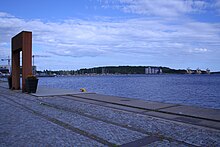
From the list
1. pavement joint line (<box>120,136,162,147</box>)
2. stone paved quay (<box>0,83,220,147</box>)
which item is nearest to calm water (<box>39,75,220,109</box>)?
stone paved quay (<box>0,83,220,147</box>)

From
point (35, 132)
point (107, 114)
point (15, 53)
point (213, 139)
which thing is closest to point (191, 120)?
point (213, 139)

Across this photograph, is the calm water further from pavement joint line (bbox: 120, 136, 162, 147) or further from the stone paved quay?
pavement joint line (bbox: 120, 136, 162, 147)

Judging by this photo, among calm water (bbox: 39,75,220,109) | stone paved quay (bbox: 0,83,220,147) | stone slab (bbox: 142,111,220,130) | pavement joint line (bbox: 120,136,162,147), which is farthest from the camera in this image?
calm water (bbox: 39,75,220,109)

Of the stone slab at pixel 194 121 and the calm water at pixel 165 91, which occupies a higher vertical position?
the stone slab at pixel 194 121

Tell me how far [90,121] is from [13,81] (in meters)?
16.9

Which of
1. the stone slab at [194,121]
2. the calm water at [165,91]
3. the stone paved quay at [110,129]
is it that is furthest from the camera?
the calm water at [165,91]

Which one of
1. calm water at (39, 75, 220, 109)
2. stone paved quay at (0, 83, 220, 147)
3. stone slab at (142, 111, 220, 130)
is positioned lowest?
calm water at (39, 75, 220, 109)

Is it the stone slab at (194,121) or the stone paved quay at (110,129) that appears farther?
the stone slab at (194,121)

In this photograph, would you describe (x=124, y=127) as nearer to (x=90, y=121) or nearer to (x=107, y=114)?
(x=90, y=121)

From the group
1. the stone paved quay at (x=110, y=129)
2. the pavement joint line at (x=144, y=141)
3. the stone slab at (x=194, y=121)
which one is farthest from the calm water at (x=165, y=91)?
the pavement joint line at (x=144, y=141)

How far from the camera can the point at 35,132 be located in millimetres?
6504

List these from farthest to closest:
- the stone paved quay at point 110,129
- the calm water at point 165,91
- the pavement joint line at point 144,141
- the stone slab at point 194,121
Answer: the calm water at point 165,91 < the stone slab at point 194,121 < the stone paved quay at point 110,129 < the pavement joint line at point 144,141

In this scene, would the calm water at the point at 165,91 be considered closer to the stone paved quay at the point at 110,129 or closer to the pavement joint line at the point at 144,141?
the stone paved quay at the point at 110,129

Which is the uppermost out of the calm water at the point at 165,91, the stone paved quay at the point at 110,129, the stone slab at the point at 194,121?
the stone slab at the point at 194,121
